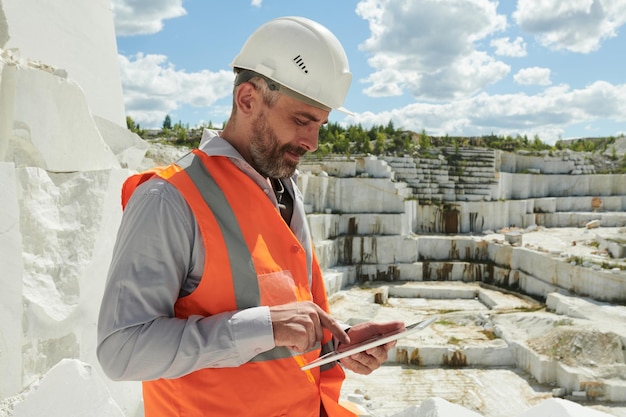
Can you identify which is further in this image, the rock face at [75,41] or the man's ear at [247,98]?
the rock face at [75,41]

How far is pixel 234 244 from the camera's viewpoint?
1.00 m

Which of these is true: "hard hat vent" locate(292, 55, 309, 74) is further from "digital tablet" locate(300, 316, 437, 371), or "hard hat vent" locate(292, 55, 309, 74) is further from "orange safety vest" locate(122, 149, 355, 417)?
"digital tablet" locate(300, 316, 437, 371)

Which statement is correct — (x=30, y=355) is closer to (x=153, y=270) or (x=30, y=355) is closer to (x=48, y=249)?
(x=48, y=249)

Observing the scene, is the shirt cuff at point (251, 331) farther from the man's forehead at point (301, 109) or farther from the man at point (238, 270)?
the man's forehead at point (301, 109)

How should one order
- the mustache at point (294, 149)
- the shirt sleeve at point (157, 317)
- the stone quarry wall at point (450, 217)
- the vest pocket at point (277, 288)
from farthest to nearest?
1. the stone quarry wall at point (450, 217)
2. the mustache at point (294, 149)
3. the vest pocket at point (277, 288)
4. the shirt sleeve at point (157, 317)

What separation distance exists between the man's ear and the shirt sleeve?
11.9 inches

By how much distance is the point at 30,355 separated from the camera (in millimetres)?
2062

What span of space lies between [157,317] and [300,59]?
638mm

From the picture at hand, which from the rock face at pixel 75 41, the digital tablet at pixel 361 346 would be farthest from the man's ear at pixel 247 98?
the rock face at pixel 75 41

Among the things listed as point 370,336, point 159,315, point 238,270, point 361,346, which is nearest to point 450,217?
point 370,336

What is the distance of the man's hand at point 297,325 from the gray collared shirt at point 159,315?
19 mm

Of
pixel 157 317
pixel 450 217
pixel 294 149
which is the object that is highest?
pixel 294 149

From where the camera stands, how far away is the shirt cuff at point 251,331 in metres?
0.92

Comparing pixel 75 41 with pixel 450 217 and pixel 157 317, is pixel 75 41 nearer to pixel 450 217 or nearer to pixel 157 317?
pixel 157 317
